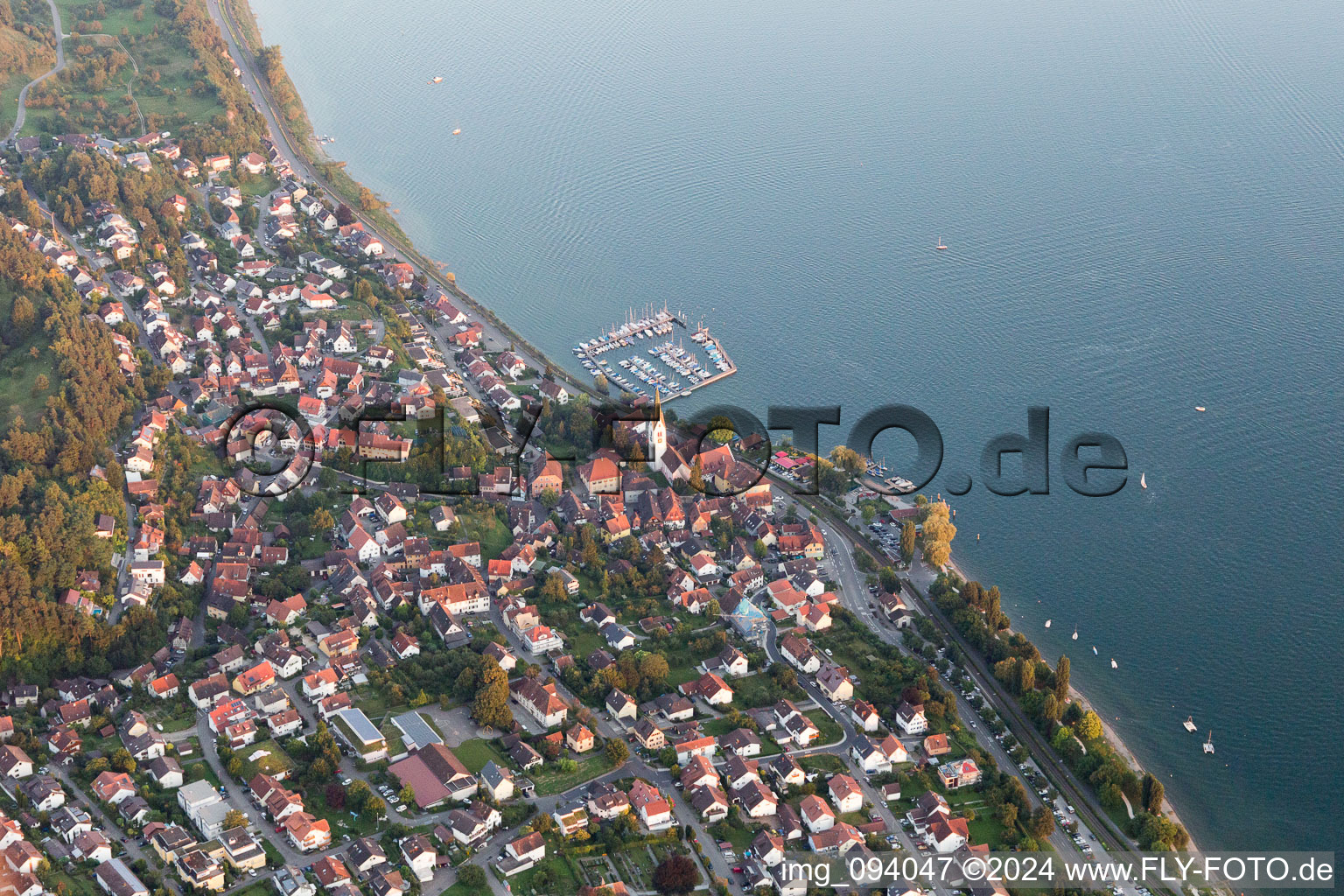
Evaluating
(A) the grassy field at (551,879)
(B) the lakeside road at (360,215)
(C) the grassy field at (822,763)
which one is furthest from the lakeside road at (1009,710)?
(B) the lakeside road at (360,215)

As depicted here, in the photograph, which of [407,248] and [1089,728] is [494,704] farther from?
[407,248]

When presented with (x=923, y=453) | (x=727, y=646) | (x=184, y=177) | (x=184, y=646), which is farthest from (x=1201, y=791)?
(x=184, y=177)

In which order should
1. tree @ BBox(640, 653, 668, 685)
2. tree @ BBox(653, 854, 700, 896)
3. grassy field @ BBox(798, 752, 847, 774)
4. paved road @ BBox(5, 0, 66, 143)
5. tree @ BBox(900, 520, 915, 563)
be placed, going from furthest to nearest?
1. paved road @ BBox(5, 0, 66, 143)
2. tree @ BBox(900, 520, 915, 563)
3. tree @ BBox(640, 653, 668, 685)
4. grassy field @ BBox(798, 752, 847, 774)
5. tree @ BBox(653, 854, 700, 896)

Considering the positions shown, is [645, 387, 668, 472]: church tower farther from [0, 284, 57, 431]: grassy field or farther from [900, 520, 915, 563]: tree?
[0, 284, 57, 431]: grassy field

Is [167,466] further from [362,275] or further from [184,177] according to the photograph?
[184,177]

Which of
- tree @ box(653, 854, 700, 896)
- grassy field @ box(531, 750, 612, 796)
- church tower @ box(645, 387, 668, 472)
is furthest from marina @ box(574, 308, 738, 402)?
tree @ box(653, 854, 700, 896)

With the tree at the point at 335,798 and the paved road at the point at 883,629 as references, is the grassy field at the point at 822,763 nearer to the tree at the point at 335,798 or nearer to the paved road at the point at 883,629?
the paved road at the point at 883,629
